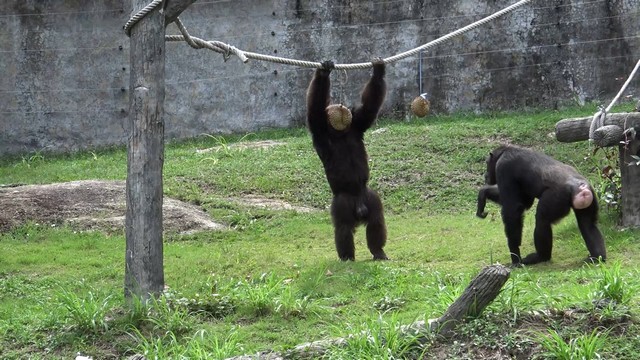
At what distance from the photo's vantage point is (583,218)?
10008mm

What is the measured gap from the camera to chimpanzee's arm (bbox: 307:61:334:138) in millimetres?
10688

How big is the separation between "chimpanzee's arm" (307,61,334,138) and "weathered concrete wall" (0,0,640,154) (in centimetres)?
828

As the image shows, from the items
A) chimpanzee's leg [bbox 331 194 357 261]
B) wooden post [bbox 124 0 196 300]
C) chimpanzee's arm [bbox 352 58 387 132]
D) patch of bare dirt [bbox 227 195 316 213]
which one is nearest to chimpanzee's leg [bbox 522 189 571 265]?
chimpanzee's leg [bbox 331 194 357 261]

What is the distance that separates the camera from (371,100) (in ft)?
36.6

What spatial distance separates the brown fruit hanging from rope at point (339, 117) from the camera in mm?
10887

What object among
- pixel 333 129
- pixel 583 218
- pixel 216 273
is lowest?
pixel 216 273

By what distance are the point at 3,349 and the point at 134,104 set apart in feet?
7.88

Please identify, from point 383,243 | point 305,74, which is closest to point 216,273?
point 383,243

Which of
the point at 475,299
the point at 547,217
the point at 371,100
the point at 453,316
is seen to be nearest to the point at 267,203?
the point at 371,100

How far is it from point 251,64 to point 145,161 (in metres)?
11.6

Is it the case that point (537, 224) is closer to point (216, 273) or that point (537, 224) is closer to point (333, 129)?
point (333, 129)

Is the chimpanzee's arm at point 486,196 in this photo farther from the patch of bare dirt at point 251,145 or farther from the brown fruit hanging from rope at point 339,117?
the patch of bare dirt at point 251,145

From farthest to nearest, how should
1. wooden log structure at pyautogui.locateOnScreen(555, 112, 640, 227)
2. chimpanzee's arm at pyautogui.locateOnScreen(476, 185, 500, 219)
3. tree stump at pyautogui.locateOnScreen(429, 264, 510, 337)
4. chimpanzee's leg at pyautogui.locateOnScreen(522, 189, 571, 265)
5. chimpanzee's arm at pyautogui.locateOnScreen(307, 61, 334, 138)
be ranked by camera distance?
chimpanzee's arm at pyautogui.locateOnScreen(476, 185, 500, 219) < wooden log structure at pyautogui.locateOnScreen(555, 112, 640, 227) < chimpanzee's arm at pyautogui.locateOnScreen(307, 61, 334, 138) < chimpanzee's leg at pyautogui.locateOnScreen(522, 189, 571, 265) < tree stump at pyautogui.locateOnScreen(429, 264, 510, 337)

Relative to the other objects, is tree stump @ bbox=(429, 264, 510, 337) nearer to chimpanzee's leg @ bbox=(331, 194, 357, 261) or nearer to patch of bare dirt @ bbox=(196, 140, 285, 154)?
chimpanzee's leg @ bbox=(331, 194, 357, 261)
